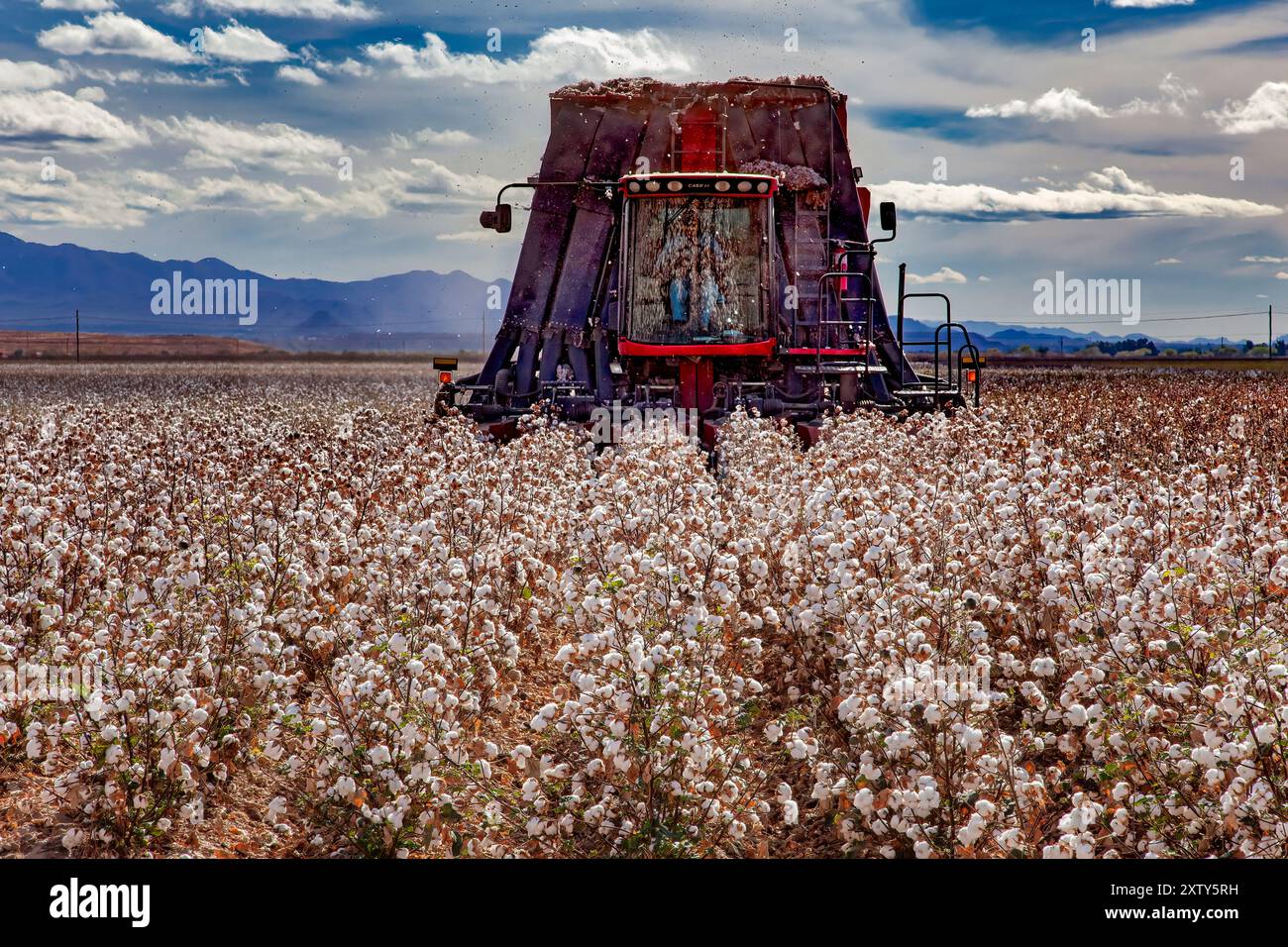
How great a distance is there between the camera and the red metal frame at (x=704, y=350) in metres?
17.2

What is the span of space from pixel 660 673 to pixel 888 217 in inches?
535

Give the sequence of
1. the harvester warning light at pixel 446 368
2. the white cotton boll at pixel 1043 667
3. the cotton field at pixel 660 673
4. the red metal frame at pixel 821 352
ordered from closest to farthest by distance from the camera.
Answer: the cotton field at pixel 660 673 → the white cotton boll at pixel 1043 667 → the red metal frame at pixel 821 352 → the harvester warning light at pixel 446 368

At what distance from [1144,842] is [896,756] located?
1286mm

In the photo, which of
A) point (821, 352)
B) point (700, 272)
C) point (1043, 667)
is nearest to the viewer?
point (1043, 667)

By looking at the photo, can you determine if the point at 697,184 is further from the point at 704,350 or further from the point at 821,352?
the point at 821,352

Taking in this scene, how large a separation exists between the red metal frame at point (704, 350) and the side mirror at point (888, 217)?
2657 mm

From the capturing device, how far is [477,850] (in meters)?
6.00

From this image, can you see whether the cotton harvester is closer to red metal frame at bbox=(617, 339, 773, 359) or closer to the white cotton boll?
red metal frame at bbox=(617, 339, 773, 359)

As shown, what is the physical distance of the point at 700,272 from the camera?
59.3 feet

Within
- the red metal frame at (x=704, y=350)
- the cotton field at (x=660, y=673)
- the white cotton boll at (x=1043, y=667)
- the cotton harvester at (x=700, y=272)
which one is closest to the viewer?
the cotton field at (x=660, y=673)

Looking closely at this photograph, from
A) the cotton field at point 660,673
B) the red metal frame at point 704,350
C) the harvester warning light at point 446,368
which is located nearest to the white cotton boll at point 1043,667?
the cotton field at point 660,673

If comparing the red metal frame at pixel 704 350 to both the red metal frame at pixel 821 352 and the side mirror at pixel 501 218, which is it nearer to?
the red metal frame at pixel 821 352

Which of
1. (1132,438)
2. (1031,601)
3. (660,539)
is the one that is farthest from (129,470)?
(1132,438)

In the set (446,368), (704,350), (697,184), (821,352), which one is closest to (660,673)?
(704,350)
